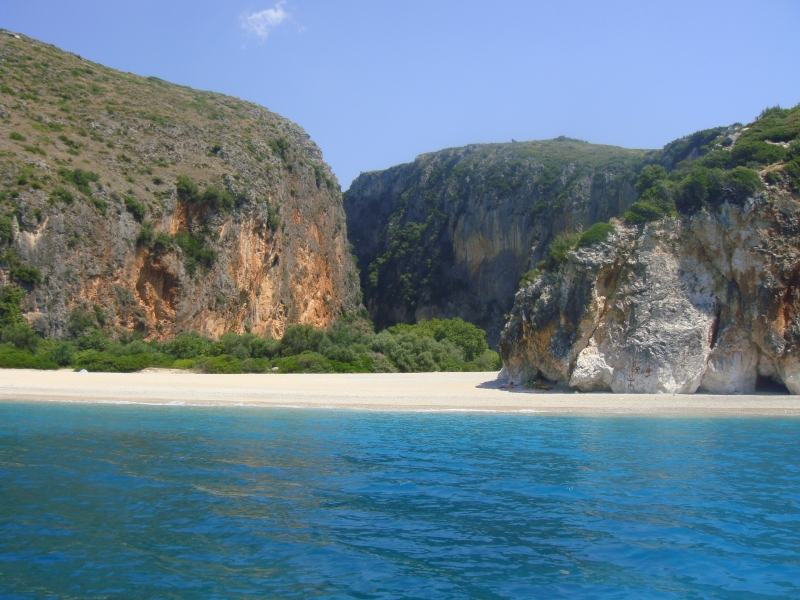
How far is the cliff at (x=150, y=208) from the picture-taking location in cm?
3384

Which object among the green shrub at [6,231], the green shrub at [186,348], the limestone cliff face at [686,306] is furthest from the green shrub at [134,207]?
the limestone cliff face at [686,306]

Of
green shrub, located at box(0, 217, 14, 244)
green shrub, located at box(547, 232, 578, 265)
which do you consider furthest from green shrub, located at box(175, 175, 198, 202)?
green shrub, located at box(547, 232, 578, 265)

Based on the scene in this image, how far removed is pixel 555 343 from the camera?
74.7ft

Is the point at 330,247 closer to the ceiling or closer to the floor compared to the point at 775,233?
closer to the ceiling

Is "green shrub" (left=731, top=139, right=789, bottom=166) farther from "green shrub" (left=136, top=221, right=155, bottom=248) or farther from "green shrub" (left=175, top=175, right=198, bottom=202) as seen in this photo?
"green shrub" (left=175, top=175, right=198, bottom=202)

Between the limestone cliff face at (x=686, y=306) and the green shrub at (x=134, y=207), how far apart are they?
86.4 ft

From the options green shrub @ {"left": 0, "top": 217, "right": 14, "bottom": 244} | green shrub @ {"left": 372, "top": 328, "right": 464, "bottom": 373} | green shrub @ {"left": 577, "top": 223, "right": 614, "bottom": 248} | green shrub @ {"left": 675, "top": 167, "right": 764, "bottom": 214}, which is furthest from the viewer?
green shrub @ {"left": 372, "top": 328, "right": 464, "bottom": 373}

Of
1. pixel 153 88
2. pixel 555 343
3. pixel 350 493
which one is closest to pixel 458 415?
pixel 555 343

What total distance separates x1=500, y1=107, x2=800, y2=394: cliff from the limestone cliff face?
0.03 meters

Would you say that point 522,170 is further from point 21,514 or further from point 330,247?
point 21,514

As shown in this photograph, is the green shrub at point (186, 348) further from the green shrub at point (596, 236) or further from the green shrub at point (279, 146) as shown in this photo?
the green shrub at point (279, 146)

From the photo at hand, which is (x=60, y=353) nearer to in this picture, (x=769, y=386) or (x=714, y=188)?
(x=714, y=188)

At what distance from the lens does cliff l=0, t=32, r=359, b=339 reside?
33.8 meters

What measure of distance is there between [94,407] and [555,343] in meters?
15.4
